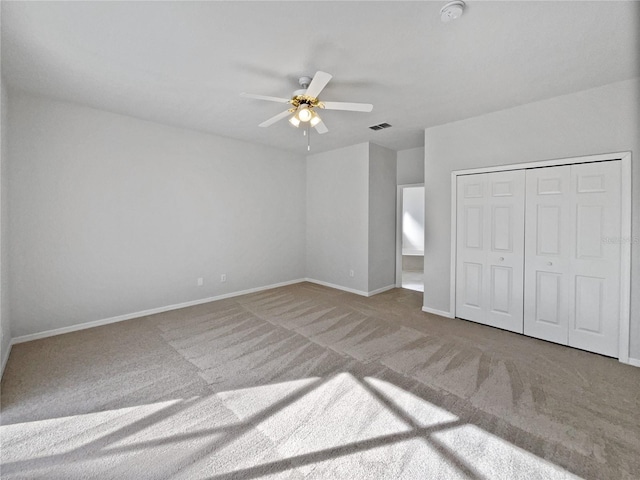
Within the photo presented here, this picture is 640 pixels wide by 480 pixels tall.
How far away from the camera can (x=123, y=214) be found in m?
3.85

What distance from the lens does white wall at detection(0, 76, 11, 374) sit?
2682 millimetres

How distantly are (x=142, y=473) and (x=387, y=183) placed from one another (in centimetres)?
516

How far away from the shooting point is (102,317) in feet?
12.2

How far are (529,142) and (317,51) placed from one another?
2.73m

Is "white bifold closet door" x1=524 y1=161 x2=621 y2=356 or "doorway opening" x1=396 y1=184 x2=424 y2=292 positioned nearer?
"white bifold closet door" x1=524 y1=161 x2=621 y2=356

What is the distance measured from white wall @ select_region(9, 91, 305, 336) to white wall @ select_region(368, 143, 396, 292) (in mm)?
1940

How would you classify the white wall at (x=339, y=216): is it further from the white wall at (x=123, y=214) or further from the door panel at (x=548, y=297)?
the door panel at (x=548, y=297)

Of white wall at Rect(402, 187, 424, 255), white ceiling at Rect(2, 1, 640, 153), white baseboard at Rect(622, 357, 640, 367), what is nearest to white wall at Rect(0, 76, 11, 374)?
white ceiling at Rect(2, 1, 640, 153)

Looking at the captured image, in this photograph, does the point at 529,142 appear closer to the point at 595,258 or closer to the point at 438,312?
the point at 595,258

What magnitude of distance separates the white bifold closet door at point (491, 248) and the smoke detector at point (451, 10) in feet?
7.41

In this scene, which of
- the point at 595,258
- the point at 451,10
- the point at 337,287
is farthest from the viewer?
the point at 337,287

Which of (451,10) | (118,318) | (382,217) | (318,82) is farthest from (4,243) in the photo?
(382,217)

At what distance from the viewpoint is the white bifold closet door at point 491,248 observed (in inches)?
137

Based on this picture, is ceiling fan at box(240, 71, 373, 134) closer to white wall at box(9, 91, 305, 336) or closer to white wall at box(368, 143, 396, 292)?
white wall at box(9, 91, 305, 336)
